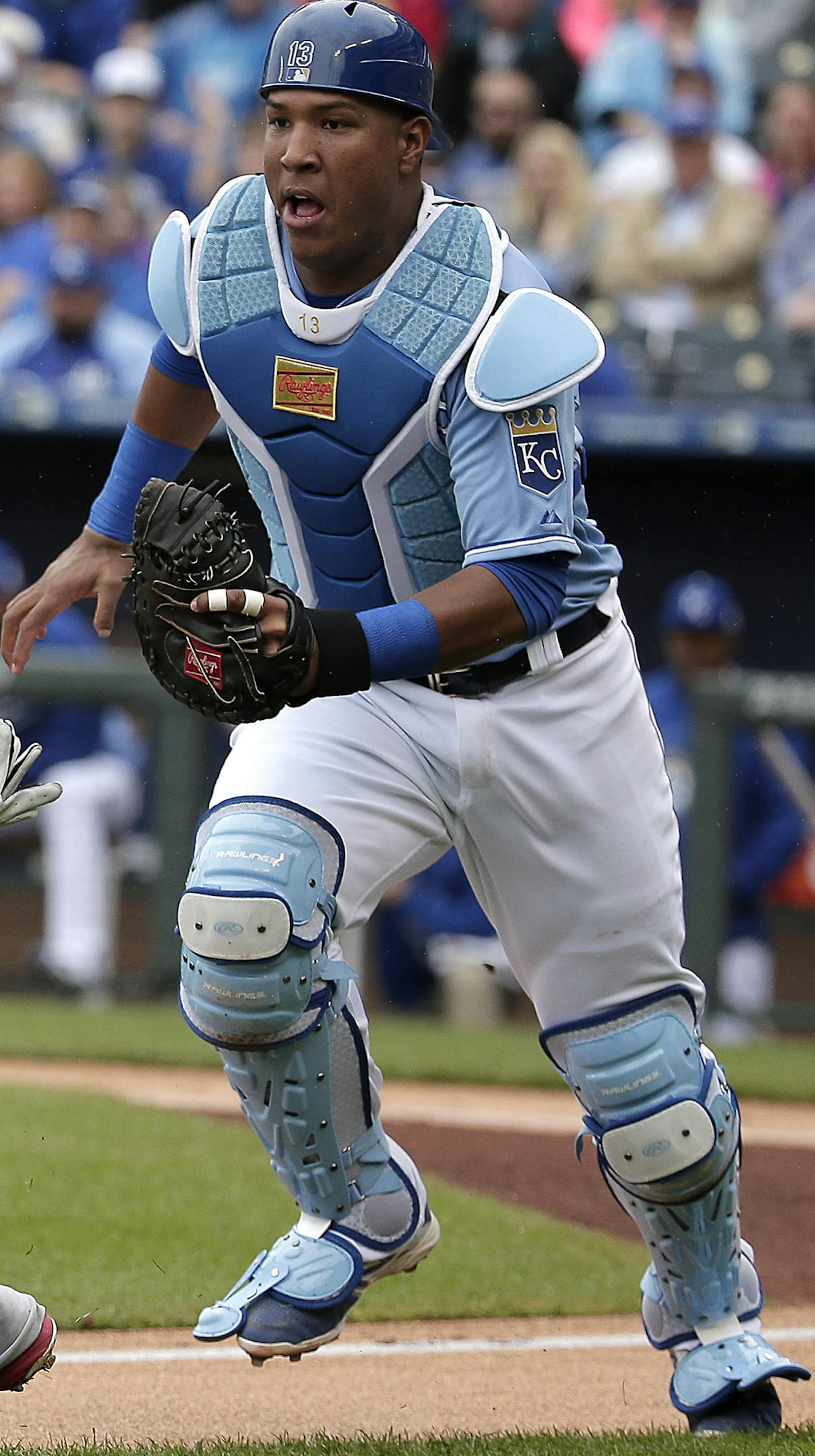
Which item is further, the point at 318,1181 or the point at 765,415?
the point at 765,415

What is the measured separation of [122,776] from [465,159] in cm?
457

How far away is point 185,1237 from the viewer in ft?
14.9

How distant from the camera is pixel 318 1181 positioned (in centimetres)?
319

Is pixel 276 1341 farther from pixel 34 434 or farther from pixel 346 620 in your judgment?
pixel 34 434

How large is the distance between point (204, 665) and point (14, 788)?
0.40 metres

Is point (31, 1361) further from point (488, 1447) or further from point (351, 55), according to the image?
point (351, 55)

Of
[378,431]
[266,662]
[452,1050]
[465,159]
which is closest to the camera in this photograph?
[266,662]

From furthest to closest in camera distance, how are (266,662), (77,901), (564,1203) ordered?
1. (77,901)
2. (564,1203)
3. (266,662)

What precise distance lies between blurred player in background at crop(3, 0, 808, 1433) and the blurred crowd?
5.46 metres

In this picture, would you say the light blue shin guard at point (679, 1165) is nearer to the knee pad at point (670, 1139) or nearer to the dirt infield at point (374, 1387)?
the knee pad at point (670, 1139)

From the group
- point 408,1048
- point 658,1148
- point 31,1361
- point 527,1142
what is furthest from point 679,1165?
point 408,1048

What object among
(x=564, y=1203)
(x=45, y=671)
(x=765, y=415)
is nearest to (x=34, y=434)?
(x=45, y=671)

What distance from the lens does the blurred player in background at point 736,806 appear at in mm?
7645

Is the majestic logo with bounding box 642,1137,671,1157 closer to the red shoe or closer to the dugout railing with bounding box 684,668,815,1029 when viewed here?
the red shoe
